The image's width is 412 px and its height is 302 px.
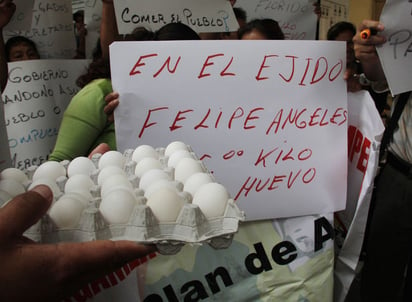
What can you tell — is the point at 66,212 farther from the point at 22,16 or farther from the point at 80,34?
the point at 80,34

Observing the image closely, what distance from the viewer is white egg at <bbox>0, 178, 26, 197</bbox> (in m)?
0.60

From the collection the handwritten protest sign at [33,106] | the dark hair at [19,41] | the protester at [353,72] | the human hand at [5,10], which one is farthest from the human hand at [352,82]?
the dark hair at [19,41]

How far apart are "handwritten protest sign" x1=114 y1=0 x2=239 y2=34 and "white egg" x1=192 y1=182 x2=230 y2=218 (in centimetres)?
87

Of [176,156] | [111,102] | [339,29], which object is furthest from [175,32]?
[339,29]

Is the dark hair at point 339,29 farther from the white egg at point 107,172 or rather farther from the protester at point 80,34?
the white egg at point 107,172

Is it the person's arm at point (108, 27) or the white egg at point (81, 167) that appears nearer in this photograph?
the white egg at point (81, 167)

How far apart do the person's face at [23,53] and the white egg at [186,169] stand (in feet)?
4.34

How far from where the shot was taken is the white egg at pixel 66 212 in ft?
1.79

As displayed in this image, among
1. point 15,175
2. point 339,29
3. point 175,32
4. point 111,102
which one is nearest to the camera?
point 15,175

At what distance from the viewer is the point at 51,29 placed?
1733mm

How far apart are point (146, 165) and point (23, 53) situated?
4.32ft

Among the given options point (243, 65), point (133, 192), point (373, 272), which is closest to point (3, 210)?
point (133, 192)

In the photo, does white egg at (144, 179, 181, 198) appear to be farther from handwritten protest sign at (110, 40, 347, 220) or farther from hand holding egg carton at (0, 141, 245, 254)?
handwritten protest sign at (110, 40, 347, 220)

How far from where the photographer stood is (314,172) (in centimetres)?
110
